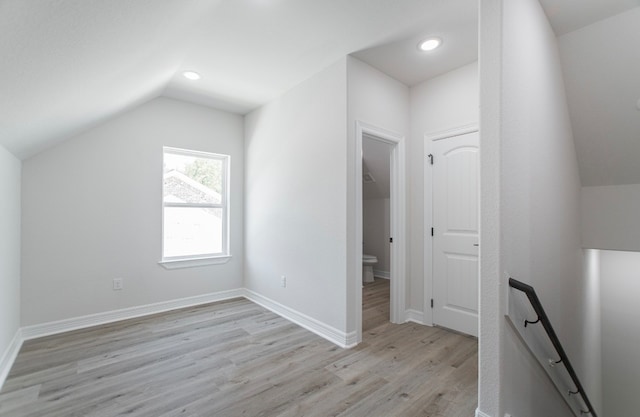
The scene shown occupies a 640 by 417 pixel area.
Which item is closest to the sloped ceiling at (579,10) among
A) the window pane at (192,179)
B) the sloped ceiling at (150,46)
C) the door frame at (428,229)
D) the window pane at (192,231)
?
the sloped ceiling at (150,46)

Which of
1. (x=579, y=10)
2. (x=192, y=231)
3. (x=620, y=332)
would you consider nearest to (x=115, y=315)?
(x=192, y=231)

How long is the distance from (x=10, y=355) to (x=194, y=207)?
2.18 meters

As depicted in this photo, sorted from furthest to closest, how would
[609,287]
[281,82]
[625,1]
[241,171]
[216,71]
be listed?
1. [241,171]
2. [609,287]
3. [281,82]
4. [216,71]
5. [625,1]

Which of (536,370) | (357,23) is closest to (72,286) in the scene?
(357,23)

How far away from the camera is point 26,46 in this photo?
129cm

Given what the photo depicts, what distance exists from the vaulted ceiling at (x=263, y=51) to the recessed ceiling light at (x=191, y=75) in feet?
0.29

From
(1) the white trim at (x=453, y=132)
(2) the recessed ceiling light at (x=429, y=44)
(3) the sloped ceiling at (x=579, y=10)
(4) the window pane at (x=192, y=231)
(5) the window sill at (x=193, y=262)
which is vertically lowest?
(5) the window sill at (x=193, y=262)

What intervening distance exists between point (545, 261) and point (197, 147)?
3.94 meters

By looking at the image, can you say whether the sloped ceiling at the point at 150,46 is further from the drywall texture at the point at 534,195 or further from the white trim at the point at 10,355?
the white trim at the point at 10,355

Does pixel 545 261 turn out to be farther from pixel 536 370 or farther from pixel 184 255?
pixel 184 255

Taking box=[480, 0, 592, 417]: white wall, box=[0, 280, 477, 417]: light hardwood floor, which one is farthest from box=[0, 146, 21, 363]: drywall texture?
box=[480, 0, 592, 417]: white wall

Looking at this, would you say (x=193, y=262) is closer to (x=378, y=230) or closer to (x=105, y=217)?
(x=105, y=217)

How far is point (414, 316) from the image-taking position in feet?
11.0

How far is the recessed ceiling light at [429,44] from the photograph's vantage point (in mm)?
2498
